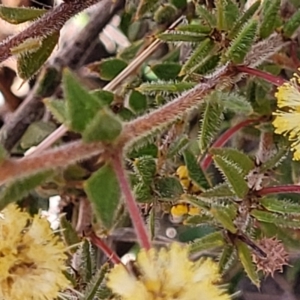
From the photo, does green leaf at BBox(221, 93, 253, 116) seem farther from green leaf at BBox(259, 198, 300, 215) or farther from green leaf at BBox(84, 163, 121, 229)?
green leaf at BBox(84, 163, 121, 229)

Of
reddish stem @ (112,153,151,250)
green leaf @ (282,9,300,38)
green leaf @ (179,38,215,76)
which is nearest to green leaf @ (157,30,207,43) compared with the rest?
green leaf @ (179,38,215,76)

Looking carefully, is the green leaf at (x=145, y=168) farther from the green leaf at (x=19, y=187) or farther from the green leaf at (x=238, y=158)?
the green leaf at (x=19, y=187)

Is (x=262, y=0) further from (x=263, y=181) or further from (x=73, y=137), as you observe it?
(x=73, y=137)

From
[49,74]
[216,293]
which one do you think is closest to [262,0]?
[49,74]

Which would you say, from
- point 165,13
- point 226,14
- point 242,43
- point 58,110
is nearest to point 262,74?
point 242,43

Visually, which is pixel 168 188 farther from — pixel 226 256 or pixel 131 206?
pixel 131 206
